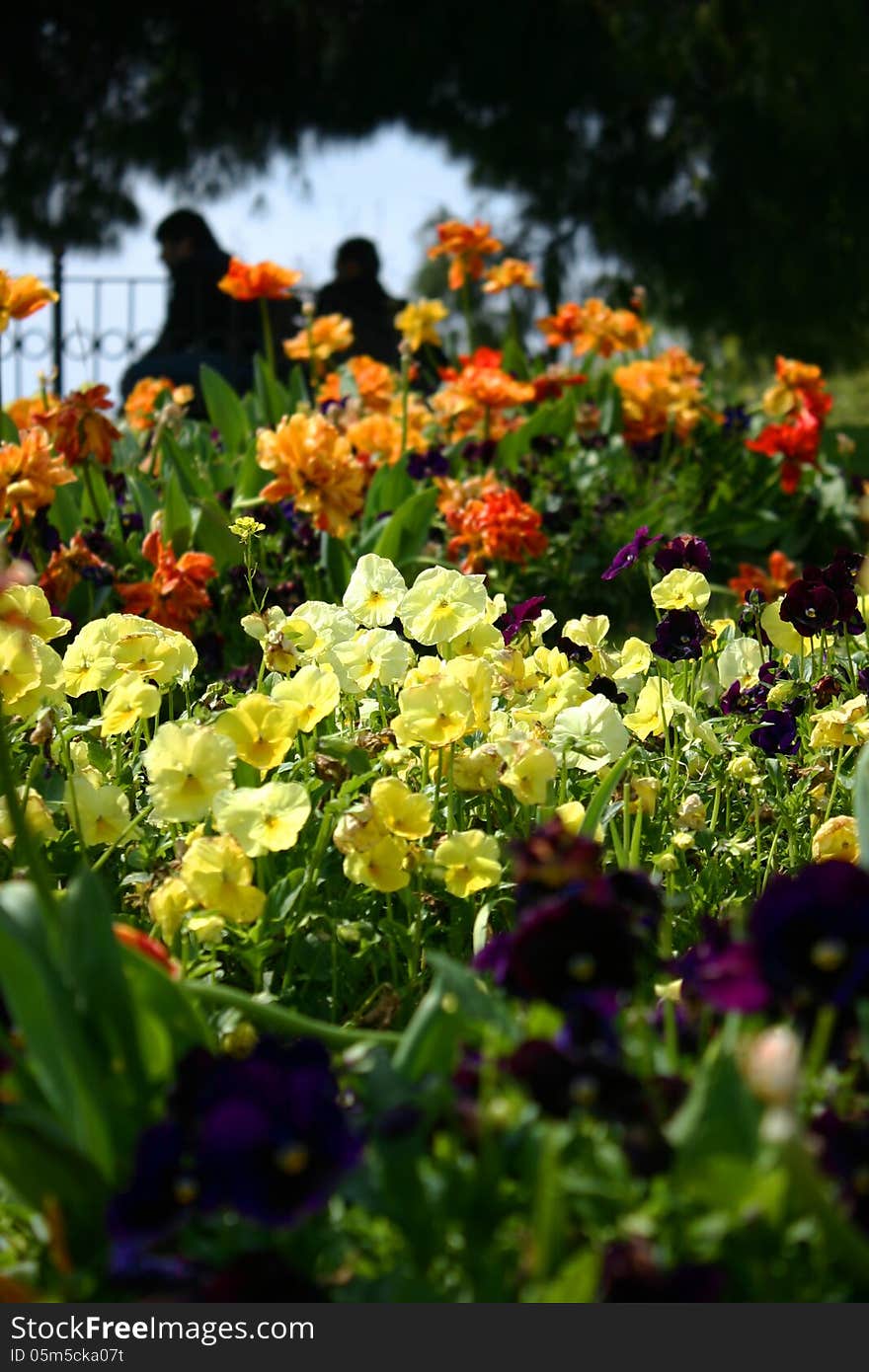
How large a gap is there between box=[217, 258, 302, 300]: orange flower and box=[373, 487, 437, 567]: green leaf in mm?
845

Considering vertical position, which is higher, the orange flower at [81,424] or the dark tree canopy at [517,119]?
the dark tree canopy at [517,119]

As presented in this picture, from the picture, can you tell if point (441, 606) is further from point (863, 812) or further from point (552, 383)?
point (552, 383)

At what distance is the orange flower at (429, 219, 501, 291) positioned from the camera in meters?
4.43

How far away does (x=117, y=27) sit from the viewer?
9.03 m

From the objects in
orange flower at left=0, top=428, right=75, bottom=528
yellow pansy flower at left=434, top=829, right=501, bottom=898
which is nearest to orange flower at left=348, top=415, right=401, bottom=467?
orange flower at left=0, top=428, right=75, bottom=528

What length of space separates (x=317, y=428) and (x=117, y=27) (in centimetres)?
732

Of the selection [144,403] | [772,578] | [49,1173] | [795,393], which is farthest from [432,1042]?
[144,403]

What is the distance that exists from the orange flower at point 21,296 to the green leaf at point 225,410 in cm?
141

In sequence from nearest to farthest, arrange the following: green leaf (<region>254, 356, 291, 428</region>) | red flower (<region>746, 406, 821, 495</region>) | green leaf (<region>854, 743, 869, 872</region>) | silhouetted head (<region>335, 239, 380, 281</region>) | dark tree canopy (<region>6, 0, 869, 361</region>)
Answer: green leaf (<region>854, 743, 869, 872</region>) → red flower (<region>746, 406, 821, 495</region>) → green leaf (<region>254, 356, 291, 428</region>) → silhouetted head (<region>335, 239, 380, 281</region>) → dark tree canopy (<region>6, 0, 869, 361</region>)

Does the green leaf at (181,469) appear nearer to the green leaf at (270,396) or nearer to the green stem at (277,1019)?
the green leaf at (270,396)

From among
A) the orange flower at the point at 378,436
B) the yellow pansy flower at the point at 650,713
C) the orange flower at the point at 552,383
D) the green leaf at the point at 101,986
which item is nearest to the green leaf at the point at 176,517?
the orange flower at the point at 378,436

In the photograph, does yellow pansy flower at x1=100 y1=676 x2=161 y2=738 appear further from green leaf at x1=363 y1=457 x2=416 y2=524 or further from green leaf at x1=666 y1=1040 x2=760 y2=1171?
green leaf at x1=363 y1=457 x2=416 y2=524

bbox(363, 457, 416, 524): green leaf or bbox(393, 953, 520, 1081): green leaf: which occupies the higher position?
bbox(393, 953, 520, 1081): green leaf

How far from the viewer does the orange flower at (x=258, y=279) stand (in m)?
3.83
